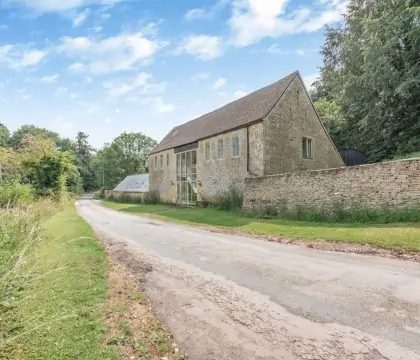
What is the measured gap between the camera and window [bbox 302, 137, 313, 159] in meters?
24.0

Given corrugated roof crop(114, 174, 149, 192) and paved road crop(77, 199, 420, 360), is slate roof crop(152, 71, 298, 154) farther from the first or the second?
paved road crop(77, 199, 420, 360)

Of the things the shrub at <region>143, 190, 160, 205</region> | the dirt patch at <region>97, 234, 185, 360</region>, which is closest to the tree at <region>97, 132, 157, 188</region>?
the shrub at <region>143, 190, 160, 205</region>

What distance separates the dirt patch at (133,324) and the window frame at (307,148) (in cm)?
1881

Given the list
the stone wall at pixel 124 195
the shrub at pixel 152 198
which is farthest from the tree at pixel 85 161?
the shrub at pixel 152 198

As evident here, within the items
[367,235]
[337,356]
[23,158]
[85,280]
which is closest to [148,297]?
[85,280]

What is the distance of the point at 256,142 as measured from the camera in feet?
71.2

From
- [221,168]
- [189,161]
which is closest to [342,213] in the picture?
[221,168]

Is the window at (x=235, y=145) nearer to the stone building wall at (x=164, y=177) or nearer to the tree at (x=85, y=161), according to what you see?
the stone building wall at (x=164, y=177)

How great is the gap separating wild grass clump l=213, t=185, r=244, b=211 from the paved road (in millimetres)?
12126

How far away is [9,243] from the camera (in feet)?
24.1

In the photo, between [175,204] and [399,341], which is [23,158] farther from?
[399,341]

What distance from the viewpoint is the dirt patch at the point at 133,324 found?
3969 millimetres

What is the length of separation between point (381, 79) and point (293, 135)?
667 cm

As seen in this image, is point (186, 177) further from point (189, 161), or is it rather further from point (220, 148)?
point (220, 148)
